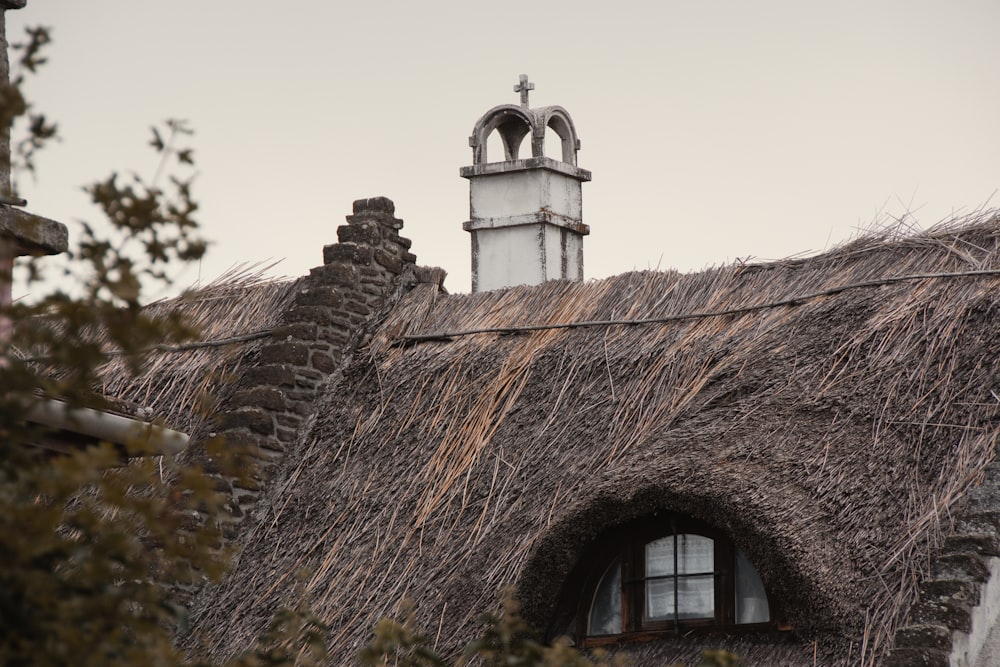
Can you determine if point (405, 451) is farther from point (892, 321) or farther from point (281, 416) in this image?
point (892, 321)

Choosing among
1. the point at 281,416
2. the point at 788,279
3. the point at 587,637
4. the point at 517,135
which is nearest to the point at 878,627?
the point at 587,637

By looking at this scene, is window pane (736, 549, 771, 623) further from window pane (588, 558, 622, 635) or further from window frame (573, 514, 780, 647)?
window pane (588, 558, 622, 635)

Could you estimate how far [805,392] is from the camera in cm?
738

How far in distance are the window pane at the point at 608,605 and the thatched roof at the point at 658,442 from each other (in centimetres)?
29

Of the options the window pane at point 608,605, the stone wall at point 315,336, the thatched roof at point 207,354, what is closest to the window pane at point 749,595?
the window pane at point 608,605

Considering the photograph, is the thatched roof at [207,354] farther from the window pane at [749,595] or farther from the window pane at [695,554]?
the window pane at [749,595]

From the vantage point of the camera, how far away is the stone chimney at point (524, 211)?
1309 centimetres

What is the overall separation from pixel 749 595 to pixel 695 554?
14.3 inches

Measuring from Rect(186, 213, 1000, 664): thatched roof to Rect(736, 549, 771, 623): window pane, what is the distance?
30 cm

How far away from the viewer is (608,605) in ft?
23.4

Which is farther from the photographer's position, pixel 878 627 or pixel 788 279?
pixel 788 279

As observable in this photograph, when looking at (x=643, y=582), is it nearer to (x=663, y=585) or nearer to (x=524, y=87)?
(x=663, y=585)

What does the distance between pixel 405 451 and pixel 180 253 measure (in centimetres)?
579

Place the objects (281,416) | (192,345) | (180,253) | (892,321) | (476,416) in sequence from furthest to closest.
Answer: (192,345) → (281,416) → (476,416) → (892,321) → (180,253)
